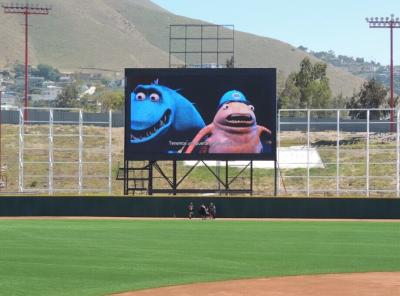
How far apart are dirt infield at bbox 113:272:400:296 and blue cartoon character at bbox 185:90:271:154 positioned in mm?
22986

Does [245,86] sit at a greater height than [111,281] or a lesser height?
greater

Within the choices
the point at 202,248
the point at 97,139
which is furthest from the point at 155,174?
the point at 202,248

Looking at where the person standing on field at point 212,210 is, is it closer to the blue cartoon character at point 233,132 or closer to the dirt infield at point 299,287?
the blue cartoon character at point 233,132

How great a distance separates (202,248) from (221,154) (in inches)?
676

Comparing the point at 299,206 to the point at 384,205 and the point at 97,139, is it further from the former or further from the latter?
the point at 97,139

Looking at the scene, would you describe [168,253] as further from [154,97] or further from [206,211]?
[206,211]

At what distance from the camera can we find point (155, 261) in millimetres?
24453

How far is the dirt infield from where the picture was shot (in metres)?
18.9

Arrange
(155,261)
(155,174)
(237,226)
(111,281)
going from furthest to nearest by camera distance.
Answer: (155,174)
(237,226)
(155,261)
(111,281)

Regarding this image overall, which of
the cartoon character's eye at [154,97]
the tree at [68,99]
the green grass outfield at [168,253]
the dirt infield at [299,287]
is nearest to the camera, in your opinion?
the dirt infield at [299,287]

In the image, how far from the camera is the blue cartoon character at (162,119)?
44344mm

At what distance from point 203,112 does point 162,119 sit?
1962mm

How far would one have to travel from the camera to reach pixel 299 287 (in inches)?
783

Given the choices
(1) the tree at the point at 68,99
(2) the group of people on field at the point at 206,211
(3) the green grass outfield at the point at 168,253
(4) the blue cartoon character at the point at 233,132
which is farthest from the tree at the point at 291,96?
(3) the green grass outfield at the point at 168,253
